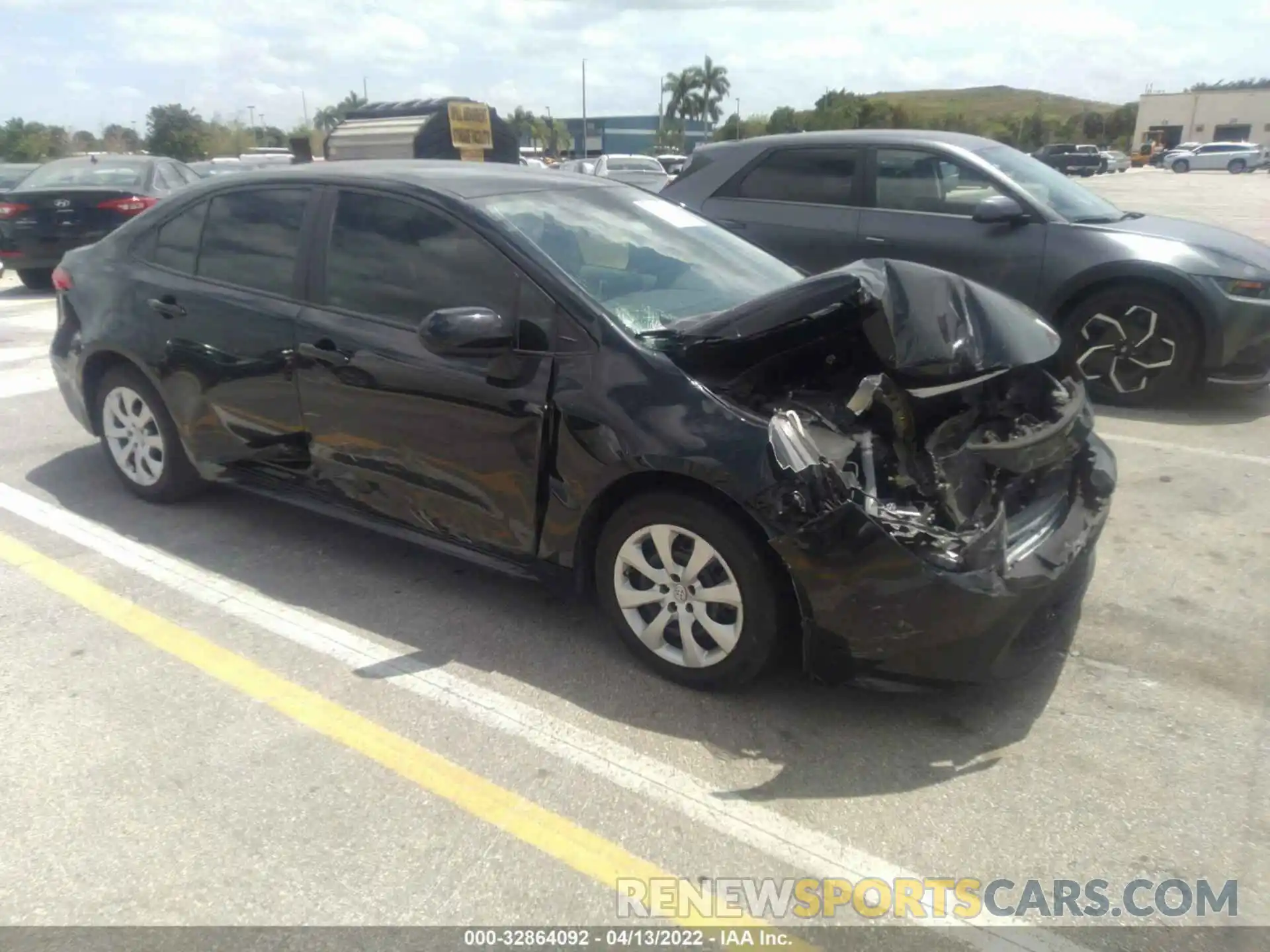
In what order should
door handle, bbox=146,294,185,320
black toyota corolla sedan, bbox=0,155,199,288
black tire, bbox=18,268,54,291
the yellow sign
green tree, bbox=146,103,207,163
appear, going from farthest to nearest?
green tree, bbox=146,103,207,163, the yellow sign, black tire, bbox=18,268,54,291, black toyota corolla sedan, bbox=0,155,199,288, door handle, bbox=146,294,185,320

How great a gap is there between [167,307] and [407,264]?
146 cm

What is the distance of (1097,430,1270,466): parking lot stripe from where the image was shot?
5648 millimetres

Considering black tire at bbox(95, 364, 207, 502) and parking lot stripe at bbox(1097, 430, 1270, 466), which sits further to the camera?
parking lot stripe at bbox(1097, 430, 1270, 466)

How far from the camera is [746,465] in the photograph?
9.94ft

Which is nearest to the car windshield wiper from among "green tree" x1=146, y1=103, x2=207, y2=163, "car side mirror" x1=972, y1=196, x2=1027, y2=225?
"car side mirror" x1=972, y1=196, x2=1027, y2=225

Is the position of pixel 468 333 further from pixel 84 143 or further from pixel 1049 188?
pixel 84 143

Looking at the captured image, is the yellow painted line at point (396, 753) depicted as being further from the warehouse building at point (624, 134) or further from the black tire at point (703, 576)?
the warehouse building at point (624, 134)

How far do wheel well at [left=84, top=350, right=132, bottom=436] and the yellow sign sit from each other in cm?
918

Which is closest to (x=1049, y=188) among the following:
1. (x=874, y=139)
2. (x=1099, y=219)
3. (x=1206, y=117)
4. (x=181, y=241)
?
(x=1099, y=219)

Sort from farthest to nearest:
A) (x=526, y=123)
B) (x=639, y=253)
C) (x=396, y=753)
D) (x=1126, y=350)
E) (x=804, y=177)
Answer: (x=526, y=123) < (x=804, y=177) < (x=1126, y=350) < (x=639, y=253) < (x=396, y=753)

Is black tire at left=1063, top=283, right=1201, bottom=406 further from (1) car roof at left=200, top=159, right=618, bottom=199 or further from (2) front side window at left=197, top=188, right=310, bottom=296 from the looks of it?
(2) front side window at left=197, top=188, right=310, bottom=296

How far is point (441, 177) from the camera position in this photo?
13.5 feet

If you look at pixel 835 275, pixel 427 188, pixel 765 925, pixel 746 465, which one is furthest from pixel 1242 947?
pixel 427 188

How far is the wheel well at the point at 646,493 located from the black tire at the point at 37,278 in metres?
11.8
